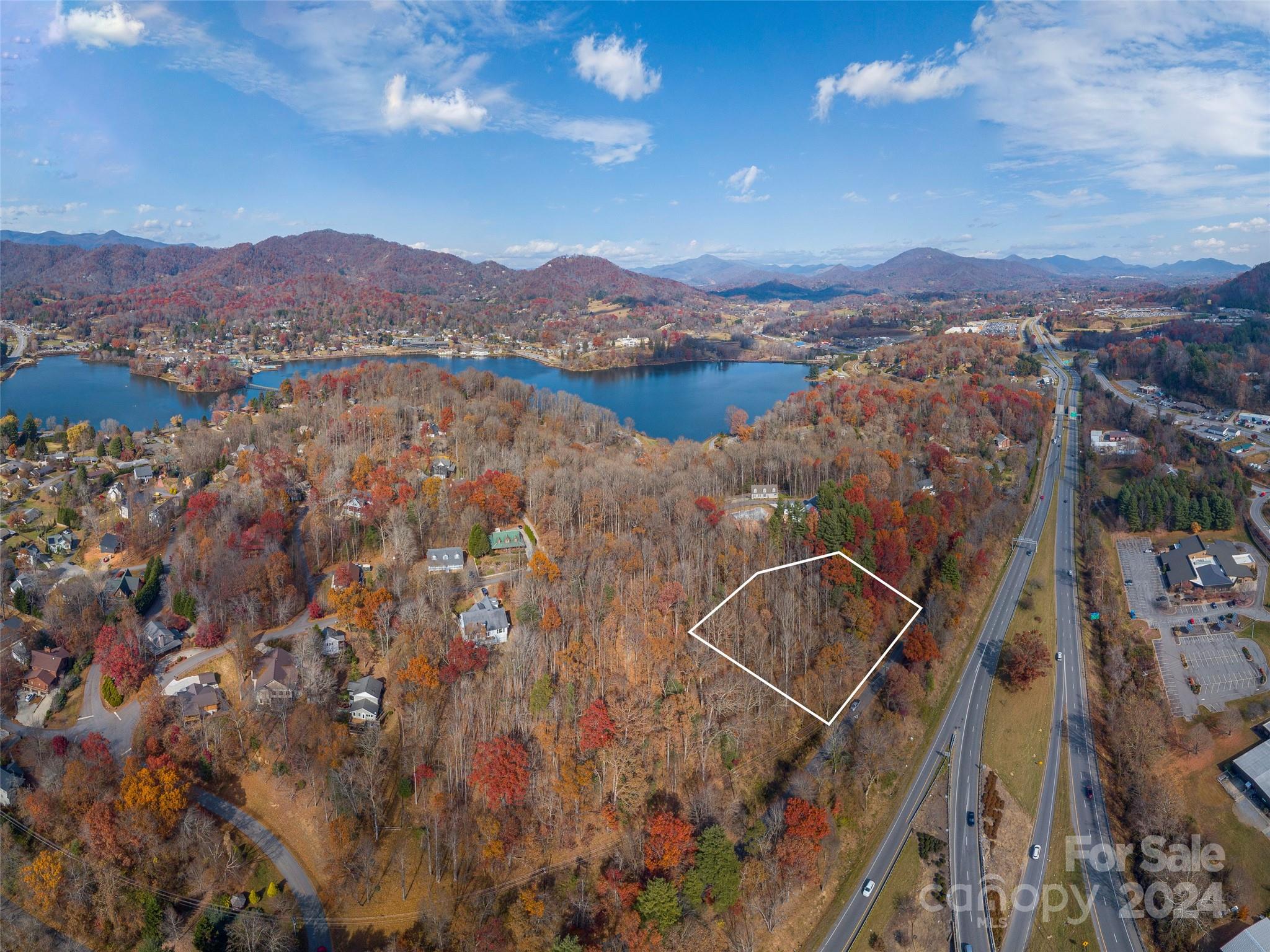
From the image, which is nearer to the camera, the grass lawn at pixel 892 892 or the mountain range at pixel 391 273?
the grass lawn at pixel 892 892

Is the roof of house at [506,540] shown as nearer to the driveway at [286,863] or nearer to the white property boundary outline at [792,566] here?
the white property boundary outline at [792,566]

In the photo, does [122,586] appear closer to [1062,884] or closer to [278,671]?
[278,671]

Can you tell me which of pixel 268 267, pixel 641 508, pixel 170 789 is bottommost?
pixel 170 789

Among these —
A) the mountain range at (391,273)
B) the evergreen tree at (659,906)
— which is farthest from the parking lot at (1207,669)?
the mountain range at (391,273)

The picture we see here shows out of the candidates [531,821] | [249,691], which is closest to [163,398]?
[249,691]

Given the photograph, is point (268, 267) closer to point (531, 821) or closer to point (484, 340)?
point (484, 340)
